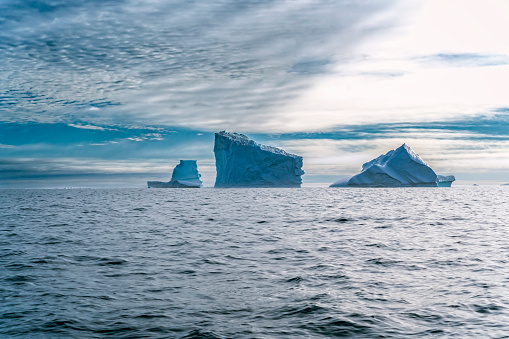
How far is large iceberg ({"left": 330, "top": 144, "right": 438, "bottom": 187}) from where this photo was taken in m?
101

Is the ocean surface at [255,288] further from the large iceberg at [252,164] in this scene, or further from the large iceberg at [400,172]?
the large iceberg at [252,164]

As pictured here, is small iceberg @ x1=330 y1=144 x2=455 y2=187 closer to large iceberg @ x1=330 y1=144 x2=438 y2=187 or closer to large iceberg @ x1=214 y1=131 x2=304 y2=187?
large iceberg @ x1=330 y1=144 x2=438 y2=187

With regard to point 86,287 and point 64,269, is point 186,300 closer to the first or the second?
point 86,287

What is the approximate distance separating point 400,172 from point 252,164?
3665cm

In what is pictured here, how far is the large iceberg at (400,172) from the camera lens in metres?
101

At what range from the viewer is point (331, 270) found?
1091 centimetres

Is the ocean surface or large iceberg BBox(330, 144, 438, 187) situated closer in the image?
the ocean surface

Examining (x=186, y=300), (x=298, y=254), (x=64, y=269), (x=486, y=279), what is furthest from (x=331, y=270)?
(x=64, y=269)

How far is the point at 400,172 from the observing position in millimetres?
103312

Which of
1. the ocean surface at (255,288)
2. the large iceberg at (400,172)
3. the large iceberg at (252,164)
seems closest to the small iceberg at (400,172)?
the large iceberg at (400,172)

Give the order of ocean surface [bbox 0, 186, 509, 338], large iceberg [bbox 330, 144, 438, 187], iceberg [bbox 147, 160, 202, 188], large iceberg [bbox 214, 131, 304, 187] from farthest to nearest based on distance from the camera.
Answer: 1. iceberg [bbox 147, 160, 202, 188]
2. large iceberg [bbox 214, 131, 304, 187]
3. large iceberg [bbox 330, 144, 438, 187]
4. ocean surface [bbox 0, 186, 509, 338]

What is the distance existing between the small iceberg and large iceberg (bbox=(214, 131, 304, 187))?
679 inches

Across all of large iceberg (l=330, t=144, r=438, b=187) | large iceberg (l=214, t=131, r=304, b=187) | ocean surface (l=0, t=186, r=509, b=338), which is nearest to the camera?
ocean surface (l=0, t=186, r=509, b=338)

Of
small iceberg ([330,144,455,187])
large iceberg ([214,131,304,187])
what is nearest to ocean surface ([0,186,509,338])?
small iceberg ([330,144,455,187])
